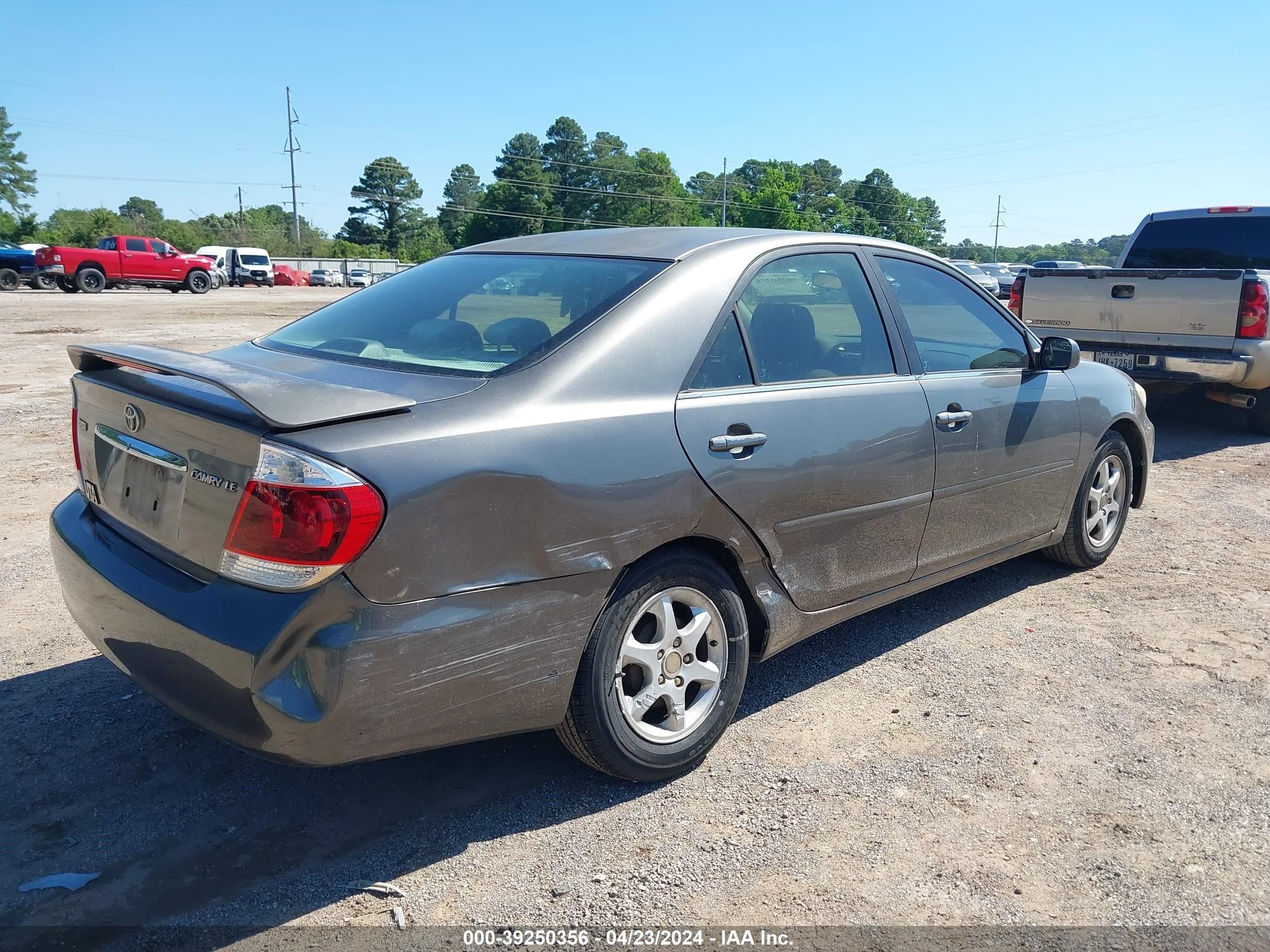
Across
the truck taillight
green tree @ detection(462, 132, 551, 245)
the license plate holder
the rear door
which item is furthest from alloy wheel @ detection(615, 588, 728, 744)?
green tree @ detection(462, 132, 551, 245)

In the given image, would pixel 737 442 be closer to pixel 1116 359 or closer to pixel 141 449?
pixel 141 449

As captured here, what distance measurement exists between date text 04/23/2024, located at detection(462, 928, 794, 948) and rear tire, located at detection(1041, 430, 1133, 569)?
323 centimetres

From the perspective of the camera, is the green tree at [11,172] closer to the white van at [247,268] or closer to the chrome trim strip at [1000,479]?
the white van at [247,268]

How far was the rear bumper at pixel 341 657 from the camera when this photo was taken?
95.3 inches

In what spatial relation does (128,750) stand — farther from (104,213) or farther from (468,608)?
(104,213)

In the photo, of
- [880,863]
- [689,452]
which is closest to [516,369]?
[689,452]

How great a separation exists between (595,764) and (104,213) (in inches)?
2741

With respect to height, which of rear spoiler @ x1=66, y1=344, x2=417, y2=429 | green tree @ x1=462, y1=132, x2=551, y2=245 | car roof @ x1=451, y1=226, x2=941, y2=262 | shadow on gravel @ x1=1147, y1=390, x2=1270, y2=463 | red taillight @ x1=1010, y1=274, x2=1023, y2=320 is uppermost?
green tree @ x1=462, y1=132, x2=551, y2=245

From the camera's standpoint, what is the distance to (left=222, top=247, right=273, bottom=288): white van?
2039 inches

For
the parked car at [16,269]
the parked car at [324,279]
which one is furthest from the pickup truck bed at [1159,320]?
the parked car at [324,279]

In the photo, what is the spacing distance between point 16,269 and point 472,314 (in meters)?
35.5

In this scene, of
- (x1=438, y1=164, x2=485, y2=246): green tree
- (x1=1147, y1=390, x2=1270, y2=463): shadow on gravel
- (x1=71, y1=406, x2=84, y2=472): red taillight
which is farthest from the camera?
(x1=438, y1=164, x2=485, y2=246): green tree

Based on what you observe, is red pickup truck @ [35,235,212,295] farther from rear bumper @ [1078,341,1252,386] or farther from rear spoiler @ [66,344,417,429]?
rear spoiler @ [66,344,417,429]

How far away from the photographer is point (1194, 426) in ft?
33.1
